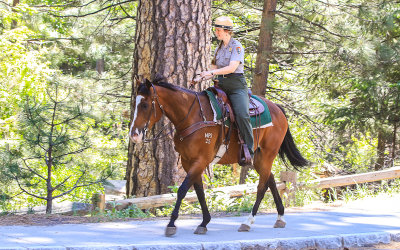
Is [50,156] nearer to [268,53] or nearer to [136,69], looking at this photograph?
[136,69]

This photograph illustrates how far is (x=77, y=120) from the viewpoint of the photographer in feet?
32.7

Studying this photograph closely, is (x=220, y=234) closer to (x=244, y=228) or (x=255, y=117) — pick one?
(x=244, y=228)

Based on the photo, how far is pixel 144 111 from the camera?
7277 millimetres

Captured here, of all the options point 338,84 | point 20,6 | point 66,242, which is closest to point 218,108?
point 66,242

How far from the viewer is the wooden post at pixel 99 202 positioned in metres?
9.58

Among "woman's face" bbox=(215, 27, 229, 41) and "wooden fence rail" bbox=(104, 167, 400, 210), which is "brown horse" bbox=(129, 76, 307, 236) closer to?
"woman's face" bbox=(215, 27, 229, 41)

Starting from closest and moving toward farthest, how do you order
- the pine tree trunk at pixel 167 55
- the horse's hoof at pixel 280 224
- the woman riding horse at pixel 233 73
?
the woman riding horse at pixel 233 73, the horse's hoof at pixel 280 224, the pine tree trunk at pixel 167 55

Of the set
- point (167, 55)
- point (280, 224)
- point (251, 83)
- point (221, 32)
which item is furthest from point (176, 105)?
point (251, 83)

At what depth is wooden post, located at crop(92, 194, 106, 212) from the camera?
31.4ft

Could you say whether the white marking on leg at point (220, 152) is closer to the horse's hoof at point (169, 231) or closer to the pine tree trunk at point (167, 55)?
the horse's hoof at point (169, 231)

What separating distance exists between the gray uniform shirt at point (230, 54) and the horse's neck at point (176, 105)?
36.0 inches

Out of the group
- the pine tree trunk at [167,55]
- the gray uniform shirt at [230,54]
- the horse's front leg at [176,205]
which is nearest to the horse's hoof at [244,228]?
the horse's front leg at [176,205]

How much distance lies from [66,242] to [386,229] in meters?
4.94

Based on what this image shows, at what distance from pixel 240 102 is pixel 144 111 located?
5.30 ft
